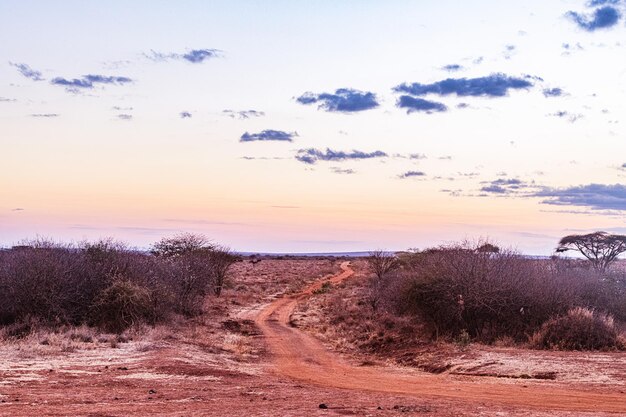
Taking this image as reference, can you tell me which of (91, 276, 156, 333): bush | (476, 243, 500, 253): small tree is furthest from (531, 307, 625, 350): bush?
(91, 276, 156, 333): bush

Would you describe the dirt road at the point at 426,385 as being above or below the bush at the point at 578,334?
below

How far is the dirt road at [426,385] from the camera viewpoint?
14.1 meters

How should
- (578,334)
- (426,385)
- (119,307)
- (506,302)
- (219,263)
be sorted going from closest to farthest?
1. (426,385)
2. (578,334)
3. (506,302)
4. (119,307)
5. (219,263)

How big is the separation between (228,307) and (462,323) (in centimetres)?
1747

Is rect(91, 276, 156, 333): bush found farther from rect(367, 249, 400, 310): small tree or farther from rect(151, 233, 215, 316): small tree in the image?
rect(367, 249, 400, 310): small tree

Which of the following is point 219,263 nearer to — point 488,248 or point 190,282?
point 190,282

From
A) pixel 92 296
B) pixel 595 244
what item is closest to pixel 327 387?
pixel 92 296

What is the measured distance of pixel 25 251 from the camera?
1120 inches

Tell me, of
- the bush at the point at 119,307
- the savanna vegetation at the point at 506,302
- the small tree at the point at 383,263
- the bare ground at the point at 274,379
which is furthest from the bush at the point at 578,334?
the small tree at the point at 383,263

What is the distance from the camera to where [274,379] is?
17.7 metres

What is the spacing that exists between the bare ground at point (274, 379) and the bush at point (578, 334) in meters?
1.94

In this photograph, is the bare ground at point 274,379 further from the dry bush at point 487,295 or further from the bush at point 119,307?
the dry bush at point 487,295

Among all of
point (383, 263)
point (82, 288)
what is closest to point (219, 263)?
point (383, 263)

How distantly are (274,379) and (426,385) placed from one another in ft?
12.5
